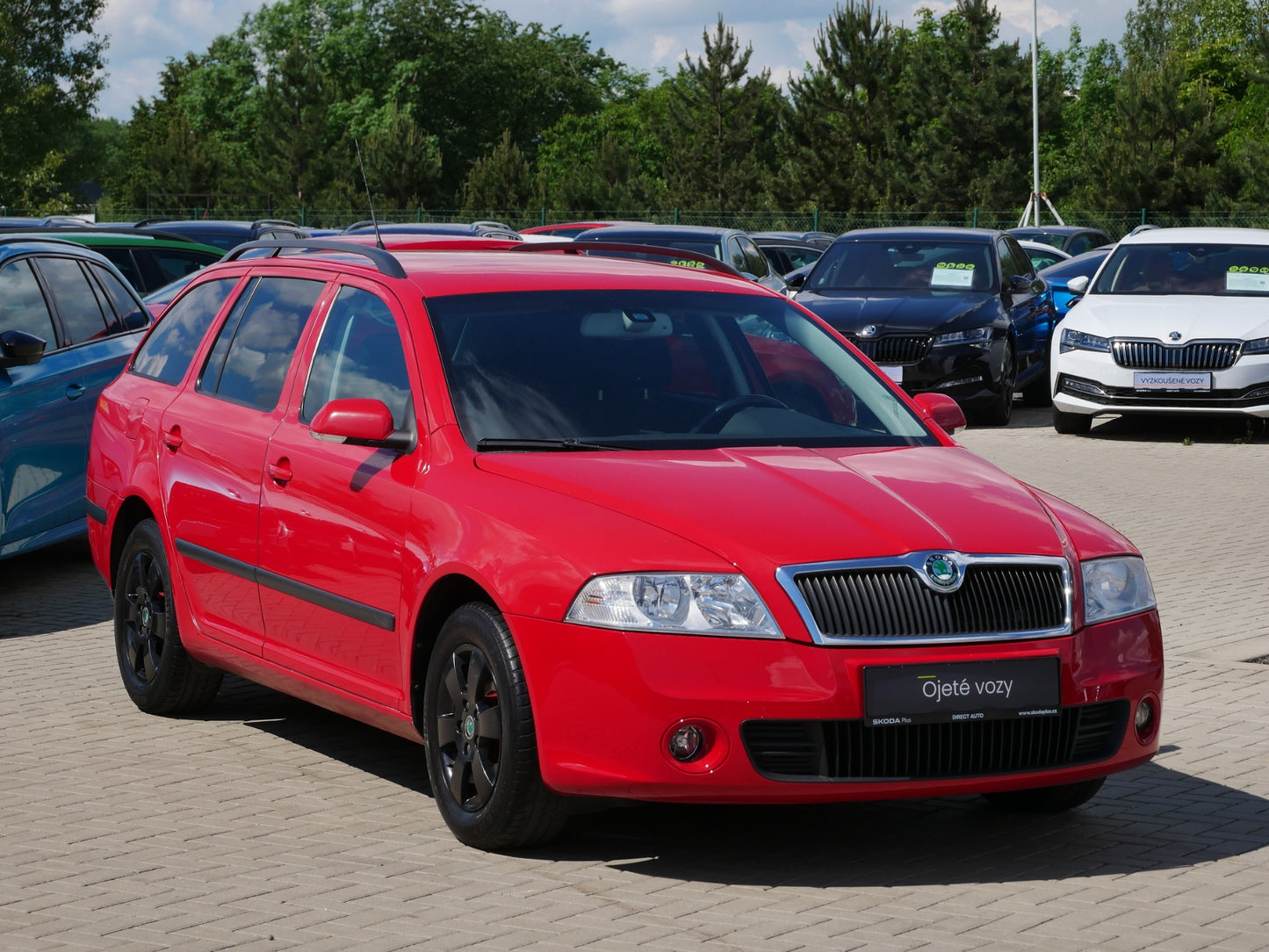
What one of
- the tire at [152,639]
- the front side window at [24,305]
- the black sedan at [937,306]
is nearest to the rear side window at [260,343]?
the tire at [152,639]

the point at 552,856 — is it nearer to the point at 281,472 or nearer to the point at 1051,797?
the point at 1051,797

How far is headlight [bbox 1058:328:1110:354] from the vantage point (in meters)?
17.1

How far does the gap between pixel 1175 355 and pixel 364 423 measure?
499 inches

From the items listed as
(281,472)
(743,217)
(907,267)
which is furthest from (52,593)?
(743,217)

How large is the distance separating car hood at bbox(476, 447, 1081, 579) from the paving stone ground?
2.69 feet

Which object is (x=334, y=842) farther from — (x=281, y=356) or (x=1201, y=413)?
(x=1201, y=413)

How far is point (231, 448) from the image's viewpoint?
249 inches

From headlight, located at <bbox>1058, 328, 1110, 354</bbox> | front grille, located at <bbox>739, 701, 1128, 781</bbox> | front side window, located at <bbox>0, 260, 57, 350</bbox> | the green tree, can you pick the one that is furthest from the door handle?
the green tree

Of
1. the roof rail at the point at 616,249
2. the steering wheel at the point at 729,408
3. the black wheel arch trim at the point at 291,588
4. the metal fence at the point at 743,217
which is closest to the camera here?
the black wheel arch trim at the point at 291,588

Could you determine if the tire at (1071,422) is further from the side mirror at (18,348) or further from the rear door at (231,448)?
the rear door at (231,448)

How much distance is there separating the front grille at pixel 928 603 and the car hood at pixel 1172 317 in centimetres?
1253

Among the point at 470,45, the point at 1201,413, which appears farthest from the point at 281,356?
the point at 470,45

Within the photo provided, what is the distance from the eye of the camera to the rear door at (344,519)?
5398 mm

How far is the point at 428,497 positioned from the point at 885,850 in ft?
5.14
